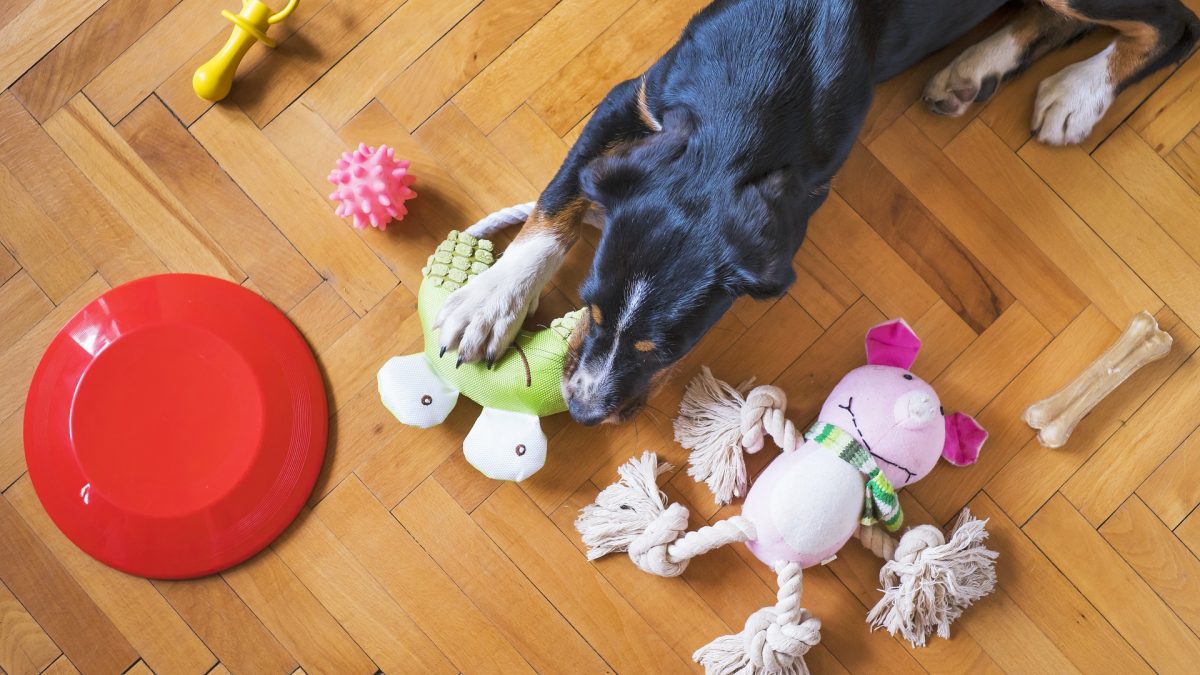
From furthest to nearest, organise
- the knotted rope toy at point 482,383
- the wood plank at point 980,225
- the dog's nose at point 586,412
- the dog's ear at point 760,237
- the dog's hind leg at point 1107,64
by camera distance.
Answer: the wood plank at point 980,225, the dog's hind leg at point 1107,64, the knotted rope toy at point 482,383, the dog's nose at point 586,412, the dog's ear at point 760,237

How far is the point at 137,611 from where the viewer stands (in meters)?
1.90

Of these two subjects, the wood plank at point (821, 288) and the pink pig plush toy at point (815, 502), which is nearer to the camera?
the pink pig plush toy at point (815, 502)

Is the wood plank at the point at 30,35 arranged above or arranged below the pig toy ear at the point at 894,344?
above

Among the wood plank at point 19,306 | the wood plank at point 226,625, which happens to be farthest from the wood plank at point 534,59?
the wood plank at point 226,625

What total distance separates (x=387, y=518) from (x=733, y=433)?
0.75 meters

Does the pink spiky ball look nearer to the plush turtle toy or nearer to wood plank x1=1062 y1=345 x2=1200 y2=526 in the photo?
the plush turtle toy

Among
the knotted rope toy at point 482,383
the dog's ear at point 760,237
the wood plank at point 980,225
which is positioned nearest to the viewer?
the dog's ear at point 760,237

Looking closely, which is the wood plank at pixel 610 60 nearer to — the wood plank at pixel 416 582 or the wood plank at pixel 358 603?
the wood plank at pixel 416 582

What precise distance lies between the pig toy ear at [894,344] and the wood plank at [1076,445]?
0.35m

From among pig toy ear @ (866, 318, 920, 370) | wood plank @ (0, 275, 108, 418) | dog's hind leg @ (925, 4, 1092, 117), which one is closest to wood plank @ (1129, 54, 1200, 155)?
dog's hind leg @ (925, 4, 1092, 117)

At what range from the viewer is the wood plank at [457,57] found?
1.98 m

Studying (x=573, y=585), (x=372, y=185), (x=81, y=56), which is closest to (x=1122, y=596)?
(x=573, y=585)

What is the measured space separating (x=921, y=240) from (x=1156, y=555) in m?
0.85

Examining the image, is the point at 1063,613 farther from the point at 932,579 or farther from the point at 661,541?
the point at 661,541
